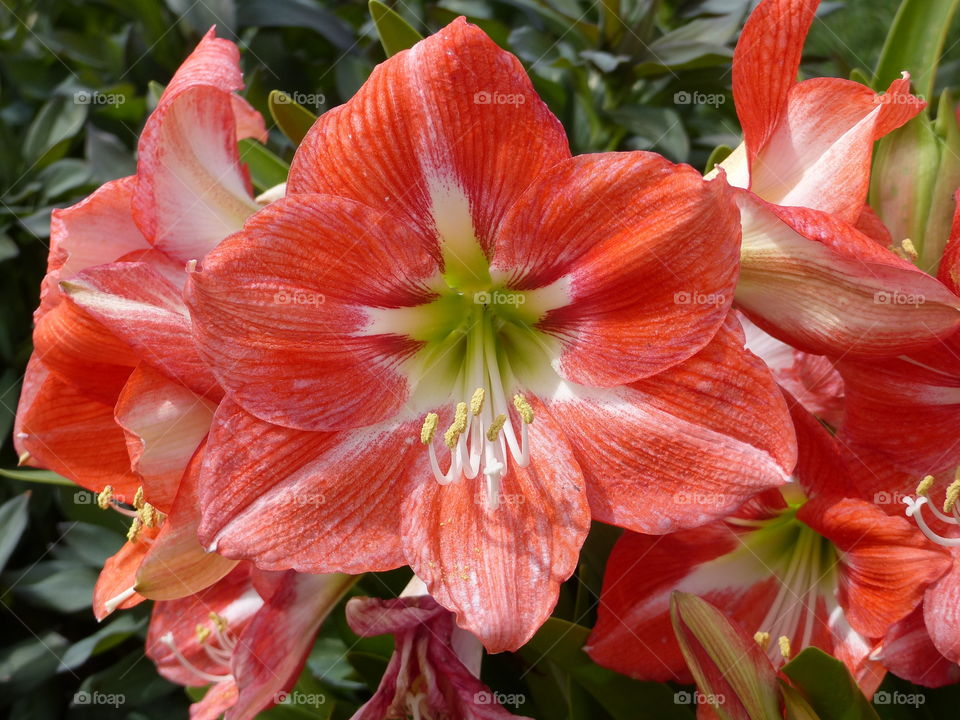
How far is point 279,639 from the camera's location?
958 millimetres

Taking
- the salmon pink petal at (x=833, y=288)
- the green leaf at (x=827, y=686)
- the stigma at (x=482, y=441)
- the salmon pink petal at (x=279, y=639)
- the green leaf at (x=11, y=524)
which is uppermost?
the salmon pink petal at (x=833, y=288)

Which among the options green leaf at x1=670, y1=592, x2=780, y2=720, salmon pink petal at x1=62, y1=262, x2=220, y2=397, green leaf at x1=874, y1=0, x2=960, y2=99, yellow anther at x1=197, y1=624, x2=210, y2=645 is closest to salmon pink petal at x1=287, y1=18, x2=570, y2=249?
salmon pink petal at x1=62, y1=262, x2=220, y2=397

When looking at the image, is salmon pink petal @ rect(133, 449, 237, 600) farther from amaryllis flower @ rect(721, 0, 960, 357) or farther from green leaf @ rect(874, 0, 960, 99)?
green leaf @ rect(874, 0, 960, 99)

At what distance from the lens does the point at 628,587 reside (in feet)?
3.18

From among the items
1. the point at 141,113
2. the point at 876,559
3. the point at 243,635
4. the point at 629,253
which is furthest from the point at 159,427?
the point at 141,113

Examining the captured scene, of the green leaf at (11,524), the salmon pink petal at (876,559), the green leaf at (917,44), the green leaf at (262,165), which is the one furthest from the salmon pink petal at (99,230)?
the green leaf at (917,44)

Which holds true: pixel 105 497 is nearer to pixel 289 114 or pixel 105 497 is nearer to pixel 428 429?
pixel 428 429

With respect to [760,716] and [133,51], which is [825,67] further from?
[760,716]

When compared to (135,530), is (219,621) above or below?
below

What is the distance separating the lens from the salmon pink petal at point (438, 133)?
0.80 m

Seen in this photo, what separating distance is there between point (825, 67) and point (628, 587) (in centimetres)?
210

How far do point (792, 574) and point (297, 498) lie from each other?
531 millimetres

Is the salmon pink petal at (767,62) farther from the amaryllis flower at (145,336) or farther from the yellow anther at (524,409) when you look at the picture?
the amaryllis flower at (145,336)

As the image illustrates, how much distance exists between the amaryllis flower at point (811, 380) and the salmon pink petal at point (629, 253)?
19 centimetres
